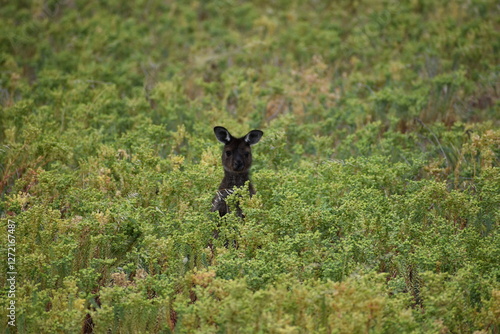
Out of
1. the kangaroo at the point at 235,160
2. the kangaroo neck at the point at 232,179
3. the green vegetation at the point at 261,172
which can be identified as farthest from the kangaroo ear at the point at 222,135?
the kangaroo neck at the point at 232,179

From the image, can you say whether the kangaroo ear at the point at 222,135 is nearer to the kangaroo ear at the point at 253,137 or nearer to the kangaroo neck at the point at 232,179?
the kangaroo ear at the point at 253,137

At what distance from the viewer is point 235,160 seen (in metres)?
8.24

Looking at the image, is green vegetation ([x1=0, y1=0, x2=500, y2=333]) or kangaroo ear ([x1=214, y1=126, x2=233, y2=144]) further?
kangaroo ear ([x1=214, y1=126, x2=233, y2=144])

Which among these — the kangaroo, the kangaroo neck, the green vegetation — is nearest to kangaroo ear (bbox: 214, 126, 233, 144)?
the kangaroo

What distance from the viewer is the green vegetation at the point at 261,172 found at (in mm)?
5516

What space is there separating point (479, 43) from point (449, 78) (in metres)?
2.35

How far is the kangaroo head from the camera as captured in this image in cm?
827

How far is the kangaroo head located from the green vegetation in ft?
0.59

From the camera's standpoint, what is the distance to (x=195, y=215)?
659 cm

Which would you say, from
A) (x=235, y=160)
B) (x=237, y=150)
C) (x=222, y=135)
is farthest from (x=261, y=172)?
(x=222, y=135)

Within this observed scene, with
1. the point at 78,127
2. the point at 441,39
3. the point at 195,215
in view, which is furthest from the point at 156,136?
the point at 441,39

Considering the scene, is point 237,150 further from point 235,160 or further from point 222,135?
point 222,135

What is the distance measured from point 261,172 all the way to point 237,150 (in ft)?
3.15

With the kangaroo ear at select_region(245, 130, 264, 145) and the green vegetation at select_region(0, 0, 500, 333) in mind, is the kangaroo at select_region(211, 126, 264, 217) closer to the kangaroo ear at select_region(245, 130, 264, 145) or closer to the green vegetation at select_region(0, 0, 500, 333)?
the kangaroo ear at select_region(245, 130, 264, 145)
